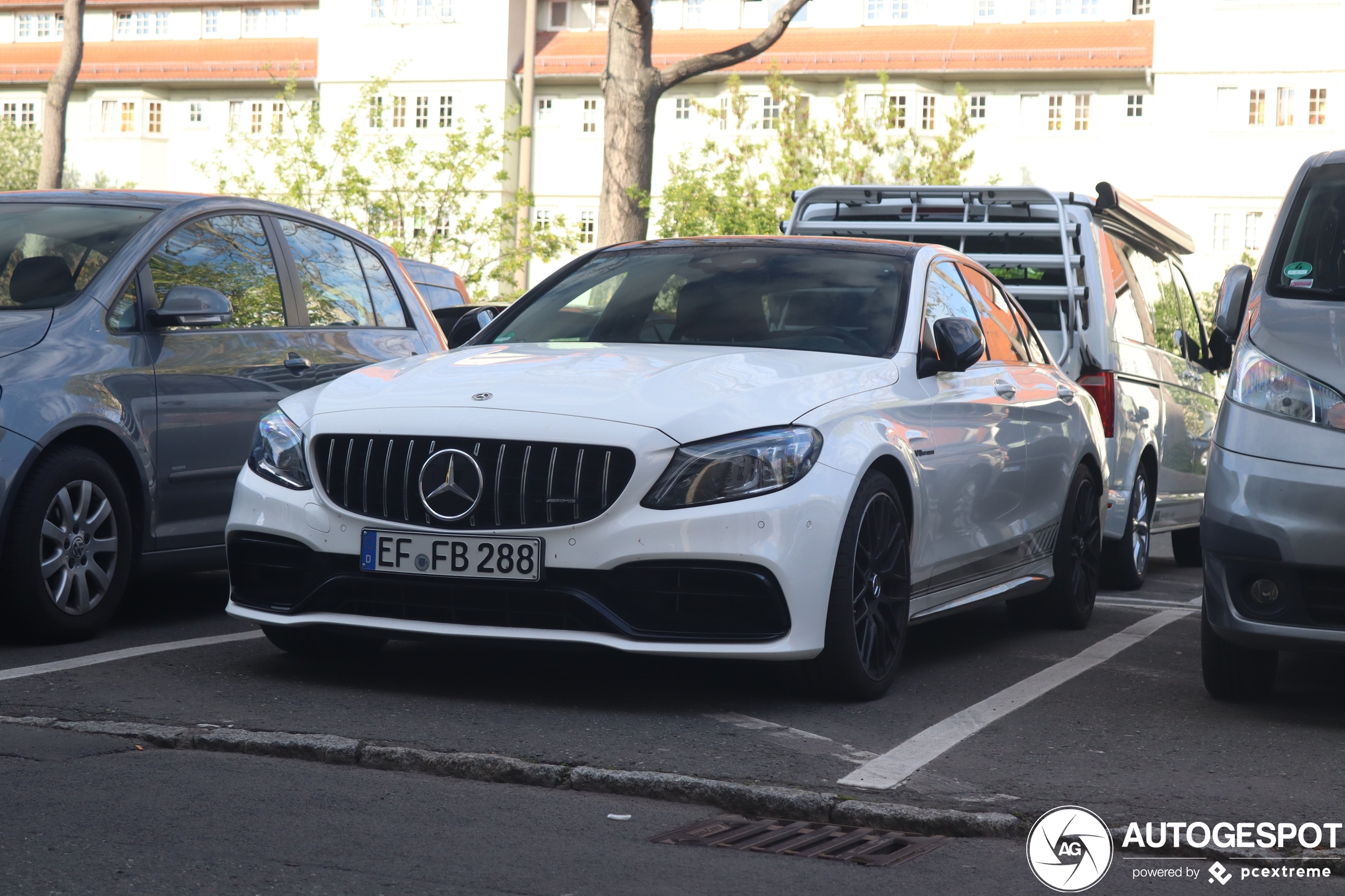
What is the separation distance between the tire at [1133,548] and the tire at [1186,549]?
2.28m

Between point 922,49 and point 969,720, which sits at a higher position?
point 922,49

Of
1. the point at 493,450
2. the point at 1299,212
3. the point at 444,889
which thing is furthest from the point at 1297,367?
the point at 444,889

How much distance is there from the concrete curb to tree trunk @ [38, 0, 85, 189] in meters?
27.1

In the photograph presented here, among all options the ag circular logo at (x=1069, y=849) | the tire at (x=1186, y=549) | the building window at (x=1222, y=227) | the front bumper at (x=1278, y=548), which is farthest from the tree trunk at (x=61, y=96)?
the building window at (x=1222, y=227)

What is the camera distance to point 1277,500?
16.7 ft

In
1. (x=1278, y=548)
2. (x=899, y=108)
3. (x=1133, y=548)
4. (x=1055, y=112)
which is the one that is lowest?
(x=1133, y=548)

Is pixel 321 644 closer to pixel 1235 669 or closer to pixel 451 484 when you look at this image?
pixel 451 484

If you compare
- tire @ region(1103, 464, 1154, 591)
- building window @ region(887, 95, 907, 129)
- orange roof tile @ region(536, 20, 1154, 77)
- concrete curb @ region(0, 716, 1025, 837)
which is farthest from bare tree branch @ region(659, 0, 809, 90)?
orange roof tile @ region(536, 20, 1154, 77)

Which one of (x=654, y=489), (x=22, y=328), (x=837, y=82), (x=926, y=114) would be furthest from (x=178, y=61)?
(x=654, y=489)

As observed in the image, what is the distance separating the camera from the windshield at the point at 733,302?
6000mm

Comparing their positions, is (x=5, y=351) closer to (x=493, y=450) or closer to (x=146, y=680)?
(x=146, y=680)

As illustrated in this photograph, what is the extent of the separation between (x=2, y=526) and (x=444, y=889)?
3.17 meters

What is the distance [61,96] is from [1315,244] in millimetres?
28186

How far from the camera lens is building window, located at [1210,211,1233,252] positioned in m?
44.2
